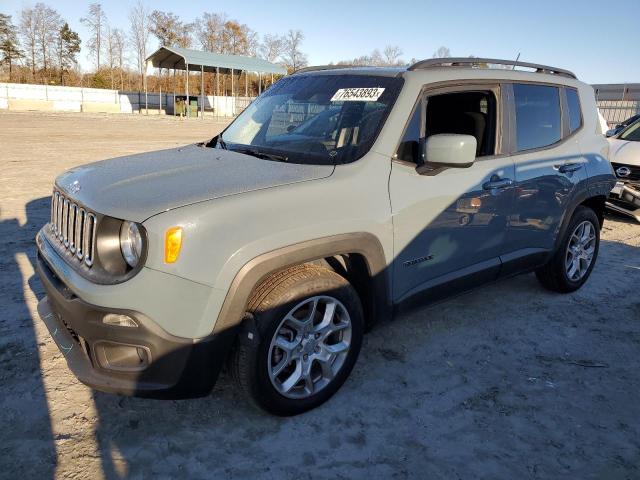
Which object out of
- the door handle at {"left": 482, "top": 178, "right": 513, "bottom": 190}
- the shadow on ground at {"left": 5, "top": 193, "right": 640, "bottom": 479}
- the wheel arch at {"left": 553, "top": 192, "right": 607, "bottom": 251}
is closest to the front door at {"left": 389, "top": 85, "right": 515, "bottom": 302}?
the door handle at {"left": 482, "top": 178, "right": 513, "bottom": 190}

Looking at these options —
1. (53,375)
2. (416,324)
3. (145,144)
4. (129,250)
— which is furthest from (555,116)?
(145,144)

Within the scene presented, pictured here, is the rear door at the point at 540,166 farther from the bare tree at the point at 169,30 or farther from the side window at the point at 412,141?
the bare tree at the point at 169,30

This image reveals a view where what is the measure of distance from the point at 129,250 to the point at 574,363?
3.02 metres

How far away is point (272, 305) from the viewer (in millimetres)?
2545

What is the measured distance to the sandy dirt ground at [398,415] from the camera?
8.15ft

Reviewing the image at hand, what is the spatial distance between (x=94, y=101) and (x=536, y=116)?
44.2 metres

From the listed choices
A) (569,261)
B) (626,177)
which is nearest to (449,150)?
(569,261)

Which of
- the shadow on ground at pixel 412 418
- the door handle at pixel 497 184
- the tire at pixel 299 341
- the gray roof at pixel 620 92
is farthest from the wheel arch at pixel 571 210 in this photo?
the gray roof at pixel 620 92

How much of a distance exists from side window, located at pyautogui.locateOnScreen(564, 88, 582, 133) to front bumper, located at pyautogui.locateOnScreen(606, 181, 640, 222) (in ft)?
11.7

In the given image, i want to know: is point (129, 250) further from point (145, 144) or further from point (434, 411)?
point (145, 144)

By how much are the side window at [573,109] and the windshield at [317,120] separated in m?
2.06

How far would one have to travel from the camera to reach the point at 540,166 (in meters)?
3.96

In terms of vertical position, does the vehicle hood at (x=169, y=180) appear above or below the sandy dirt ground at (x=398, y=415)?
above

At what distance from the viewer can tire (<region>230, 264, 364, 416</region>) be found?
2561 mm
